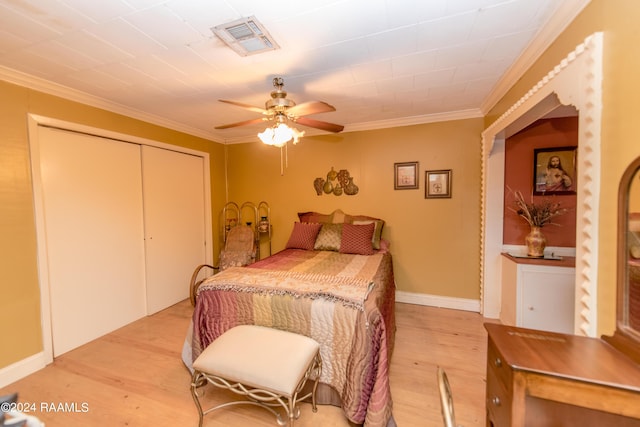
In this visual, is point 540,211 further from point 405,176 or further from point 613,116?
point 613,116

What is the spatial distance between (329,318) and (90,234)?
255 centimetres

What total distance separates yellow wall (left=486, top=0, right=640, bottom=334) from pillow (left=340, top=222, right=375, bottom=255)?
1.98 m

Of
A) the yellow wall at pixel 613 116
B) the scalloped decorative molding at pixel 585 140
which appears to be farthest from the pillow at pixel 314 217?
the yellow wall at pixel 613 116

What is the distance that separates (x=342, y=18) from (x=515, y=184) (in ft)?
8.38

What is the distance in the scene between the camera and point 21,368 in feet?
6.68

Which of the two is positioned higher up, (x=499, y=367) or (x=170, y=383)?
(x=499, y=367)

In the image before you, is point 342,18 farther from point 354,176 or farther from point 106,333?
point 106,333

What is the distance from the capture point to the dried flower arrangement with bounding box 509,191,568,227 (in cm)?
257

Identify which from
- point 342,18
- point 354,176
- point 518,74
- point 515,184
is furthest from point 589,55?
point 354,176

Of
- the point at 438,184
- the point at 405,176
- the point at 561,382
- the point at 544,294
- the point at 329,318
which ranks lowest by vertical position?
the point at 544,294

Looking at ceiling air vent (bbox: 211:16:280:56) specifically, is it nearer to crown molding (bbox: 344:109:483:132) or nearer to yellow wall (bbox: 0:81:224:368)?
yellow wall (bbox: 0:81:224:368)

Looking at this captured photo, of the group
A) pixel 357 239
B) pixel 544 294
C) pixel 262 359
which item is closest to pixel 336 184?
pixel 357 239

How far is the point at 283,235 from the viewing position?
160 inches

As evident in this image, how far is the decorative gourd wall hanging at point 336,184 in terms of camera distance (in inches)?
143
